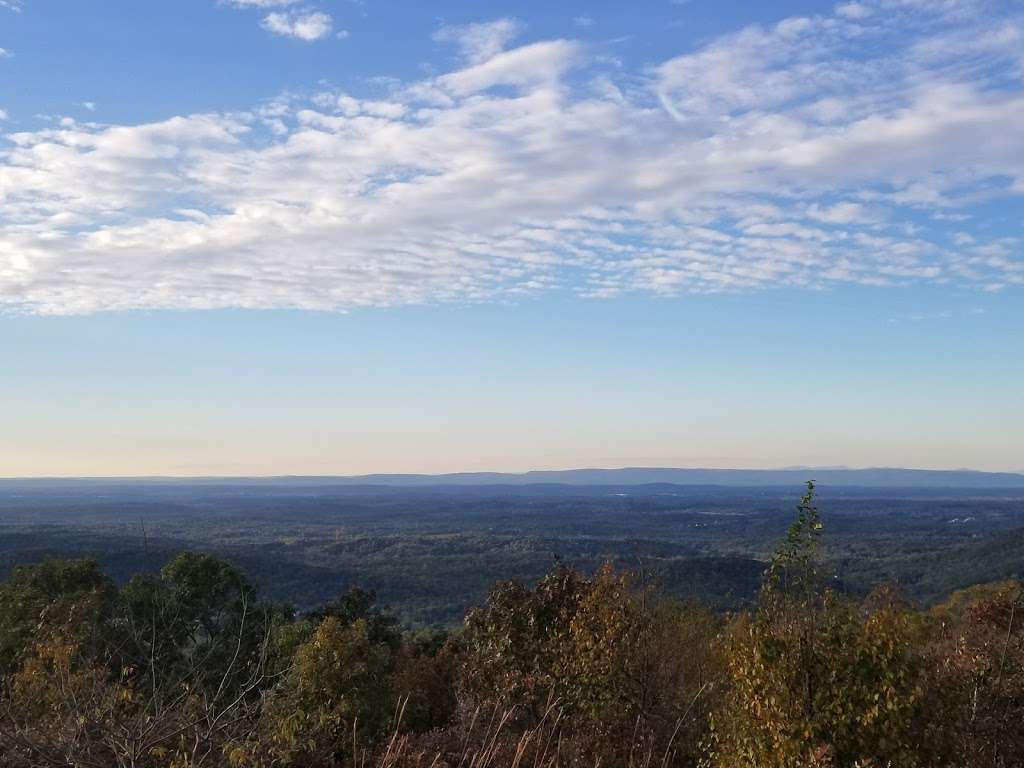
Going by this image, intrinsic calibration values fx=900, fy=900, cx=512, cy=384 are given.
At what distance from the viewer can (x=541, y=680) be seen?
2233 cm

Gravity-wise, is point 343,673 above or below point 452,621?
above

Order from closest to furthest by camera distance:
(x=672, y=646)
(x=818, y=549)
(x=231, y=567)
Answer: (x=818, y=549)
(x=672, y=646)
(x=231, y=567)

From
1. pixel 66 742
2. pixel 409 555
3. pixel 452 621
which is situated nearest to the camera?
pixel 66 742

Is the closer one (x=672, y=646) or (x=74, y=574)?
(x=672, y=646)

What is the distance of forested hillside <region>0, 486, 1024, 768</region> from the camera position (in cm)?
822

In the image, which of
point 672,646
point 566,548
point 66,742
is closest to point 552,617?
point 672,646

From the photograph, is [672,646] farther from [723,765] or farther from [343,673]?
[723,765]

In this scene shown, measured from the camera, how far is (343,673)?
24891 millimetres

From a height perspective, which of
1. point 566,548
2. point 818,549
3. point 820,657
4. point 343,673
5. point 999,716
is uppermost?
point 818,549

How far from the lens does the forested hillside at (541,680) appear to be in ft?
27.0

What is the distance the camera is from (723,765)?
1159cm

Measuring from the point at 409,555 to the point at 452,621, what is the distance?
61776 millimetres

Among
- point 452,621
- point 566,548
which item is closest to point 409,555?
point 566,548

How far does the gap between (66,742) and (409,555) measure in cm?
14234
